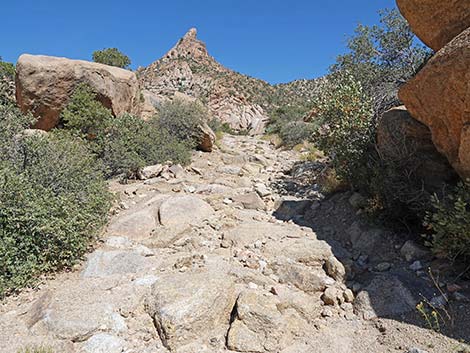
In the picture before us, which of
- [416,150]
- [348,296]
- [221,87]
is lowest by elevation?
[348,296]

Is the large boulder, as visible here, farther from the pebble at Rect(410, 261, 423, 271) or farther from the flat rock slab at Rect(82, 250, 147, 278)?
the pebble at Rect(410, 261, 423, 271)

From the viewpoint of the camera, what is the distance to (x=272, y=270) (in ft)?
13.0

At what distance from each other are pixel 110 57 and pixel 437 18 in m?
19.7

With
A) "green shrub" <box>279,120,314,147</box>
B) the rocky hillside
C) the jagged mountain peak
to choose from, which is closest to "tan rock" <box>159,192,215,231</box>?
"green shrub" <box>279,120,314,147</box>

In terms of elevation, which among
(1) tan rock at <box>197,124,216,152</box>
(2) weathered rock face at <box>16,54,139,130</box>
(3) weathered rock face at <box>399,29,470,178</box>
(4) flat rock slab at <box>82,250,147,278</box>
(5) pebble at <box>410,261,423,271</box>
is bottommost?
(5) pebble at <box>410,261,423,271</box>

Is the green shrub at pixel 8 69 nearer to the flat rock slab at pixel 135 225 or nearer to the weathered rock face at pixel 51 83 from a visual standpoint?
the weathered rock face at pixel 51 83

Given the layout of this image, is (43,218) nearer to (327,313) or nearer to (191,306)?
(191,306)

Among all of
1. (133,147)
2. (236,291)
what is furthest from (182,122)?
(236,291)

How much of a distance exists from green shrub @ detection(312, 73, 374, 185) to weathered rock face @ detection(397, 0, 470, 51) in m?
1.88

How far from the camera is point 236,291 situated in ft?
11.2

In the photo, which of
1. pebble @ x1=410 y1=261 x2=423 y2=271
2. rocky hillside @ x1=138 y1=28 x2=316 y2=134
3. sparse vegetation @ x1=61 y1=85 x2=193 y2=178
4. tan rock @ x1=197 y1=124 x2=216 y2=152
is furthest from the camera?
rocky hillside @ x1=138 y1=28 x2=316 y2=134

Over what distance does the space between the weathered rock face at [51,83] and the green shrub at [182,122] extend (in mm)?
1878

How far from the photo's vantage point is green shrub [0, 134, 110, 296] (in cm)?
362

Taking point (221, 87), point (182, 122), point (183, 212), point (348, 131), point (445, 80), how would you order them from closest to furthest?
point (445, 80)
point (183, 212)
point (348, 131)
point (182, 122)
point (221, 87)
